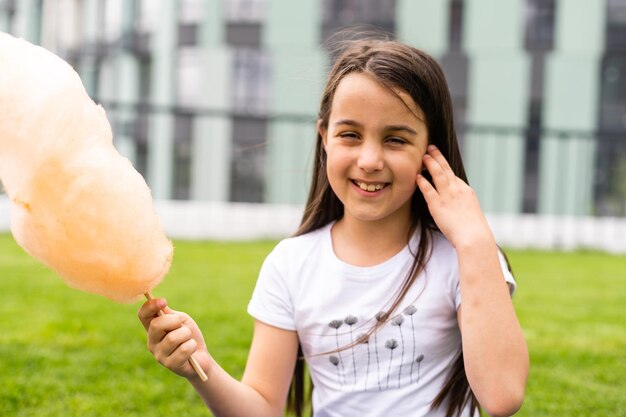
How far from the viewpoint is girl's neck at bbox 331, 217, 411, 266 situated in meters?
1.74

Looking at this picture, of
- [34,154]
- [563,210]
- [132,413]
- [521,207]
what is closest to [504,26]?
[521,207]

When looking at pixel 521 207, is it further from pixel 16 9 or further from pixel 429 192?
pixel 429 192

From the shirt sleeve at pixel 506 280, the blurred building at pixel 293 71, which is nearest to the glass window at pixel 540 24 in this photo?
the blurred building at pixel 293 71

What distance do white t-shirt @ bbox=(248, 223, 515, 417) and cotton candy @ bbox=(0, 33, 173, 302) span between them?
1.52 ft

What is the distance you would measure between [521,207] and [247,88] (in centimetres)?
467

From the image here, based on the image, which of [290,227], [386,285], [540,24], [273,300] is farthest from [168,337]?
[540,24]

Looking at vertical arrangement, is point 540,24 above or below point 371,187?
above

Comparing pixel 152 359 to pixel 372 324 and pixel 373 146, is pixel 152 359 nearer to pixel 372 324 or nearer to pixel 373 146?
pixel 372 324

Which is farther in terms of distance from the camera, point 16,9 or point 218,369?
point 16,9

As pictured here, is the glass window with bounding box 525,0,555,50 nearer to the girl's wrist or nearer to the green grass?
the green grass

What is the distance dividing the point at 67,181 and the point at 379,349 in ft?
2.53

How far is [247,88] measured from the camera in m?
12.1

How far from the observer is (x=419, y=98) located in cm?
161

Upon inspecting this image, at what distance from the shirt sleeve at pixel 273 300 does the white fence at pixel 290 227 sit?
672 centimetres
